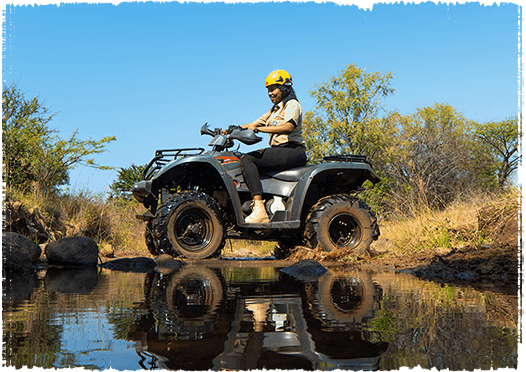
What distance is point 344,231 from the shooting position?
358 inches

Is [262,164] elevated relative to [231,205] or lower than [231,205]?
elevated

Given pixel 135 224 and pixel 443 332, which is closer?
pixel 443 332

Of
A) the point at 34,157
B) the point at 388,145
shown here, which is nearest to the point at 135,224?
the point at 34,157

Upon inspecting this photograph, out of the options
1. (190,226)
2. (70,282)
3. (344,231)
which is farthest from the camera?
(344,231)

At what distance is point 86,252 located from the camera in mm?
7355

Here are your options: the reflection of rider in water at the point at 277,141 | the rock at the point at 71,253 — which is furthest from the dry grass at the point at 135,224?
the rock at the point at 71,253

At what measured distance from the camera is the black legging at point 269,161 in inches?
320

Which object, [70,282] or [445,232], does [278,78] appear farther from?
[70,282]

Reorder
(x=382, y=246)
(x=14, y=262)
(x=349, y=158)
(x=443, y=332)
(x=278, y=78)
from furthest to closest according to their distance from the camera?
(x=382, y=246)
(x=349, y=158)
(x=278, y=78)
(x=14, y=262)
(x=443, y=332)

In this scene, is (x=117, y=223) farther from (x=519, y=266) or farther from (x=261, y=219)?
(x=519, y=266)

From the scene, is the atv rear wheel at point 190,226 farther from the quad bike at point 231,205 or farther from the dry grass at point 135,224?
the dry grass at point 135,224

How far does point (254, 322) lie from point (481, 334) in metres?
1.10

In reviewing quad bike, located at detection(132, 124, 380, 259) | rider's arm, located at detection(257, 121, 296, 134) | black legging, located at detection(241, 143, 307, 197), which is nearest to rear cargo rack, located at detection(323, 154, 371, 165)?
quad bike, located at detection(132, 124, 380, 259)

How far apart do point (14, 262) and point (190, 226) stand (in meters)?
2.73
